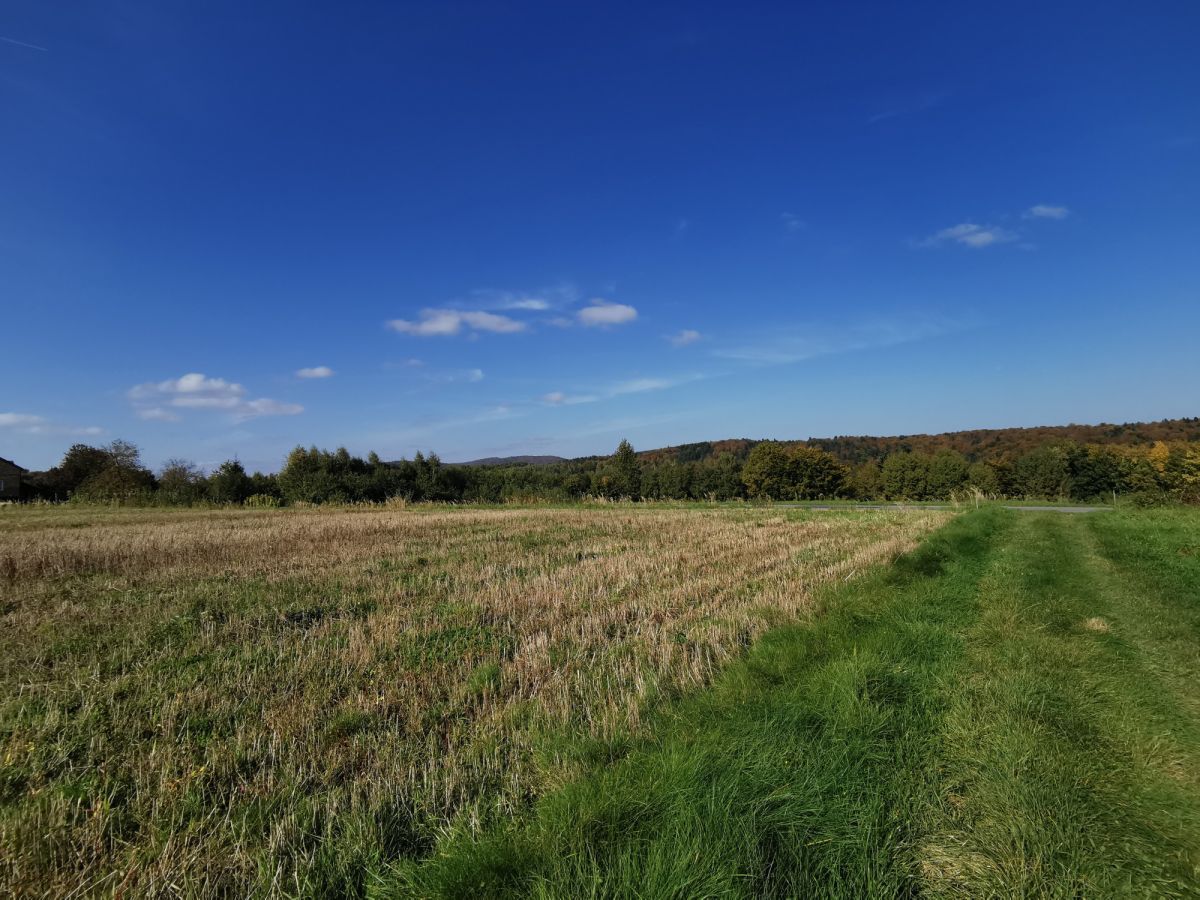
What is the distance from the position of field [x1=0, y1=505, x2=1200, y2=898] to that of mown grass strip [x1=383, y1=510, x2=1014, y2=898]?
0.02m

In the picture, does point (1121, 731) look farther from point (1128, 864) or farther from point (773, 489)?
point (773, 489)

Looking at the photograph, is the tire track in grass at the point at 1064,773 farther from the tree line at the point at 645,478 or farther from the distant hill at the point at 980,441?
the distant hill at the point at 980,441

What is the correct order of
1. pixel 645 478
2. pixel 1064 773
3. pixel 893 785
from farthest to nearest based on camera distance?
1. pixel 645 478
2. pixel 1064 773
3. pixel 893 785

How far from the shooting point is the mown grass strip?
2.74m

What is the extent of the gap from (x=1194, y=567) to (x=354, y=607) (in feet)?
57.5

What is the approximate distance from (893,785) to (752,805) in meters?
1.22

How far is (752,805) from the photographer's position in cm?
331

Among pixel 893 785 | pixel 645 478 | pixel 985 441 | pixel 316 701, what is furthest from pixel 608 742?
pixel 985 441

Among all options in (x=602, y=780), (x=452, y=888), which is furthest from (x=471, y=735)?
(x=452, y=888)

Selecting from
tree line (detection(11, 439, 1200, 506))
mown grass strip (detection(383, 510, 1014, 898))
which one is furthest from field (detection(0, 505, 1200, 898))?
tree line (detection(11, 439, 1200, 506))

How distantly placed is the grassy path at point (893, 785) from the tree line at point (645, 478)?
154ft

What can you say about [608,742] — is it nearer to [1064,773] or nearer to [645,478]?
[1064,773]

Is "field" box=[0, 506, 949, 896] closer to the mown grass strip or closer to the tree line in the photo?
the mown grass strip

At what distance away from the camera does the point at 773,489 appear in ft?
283
